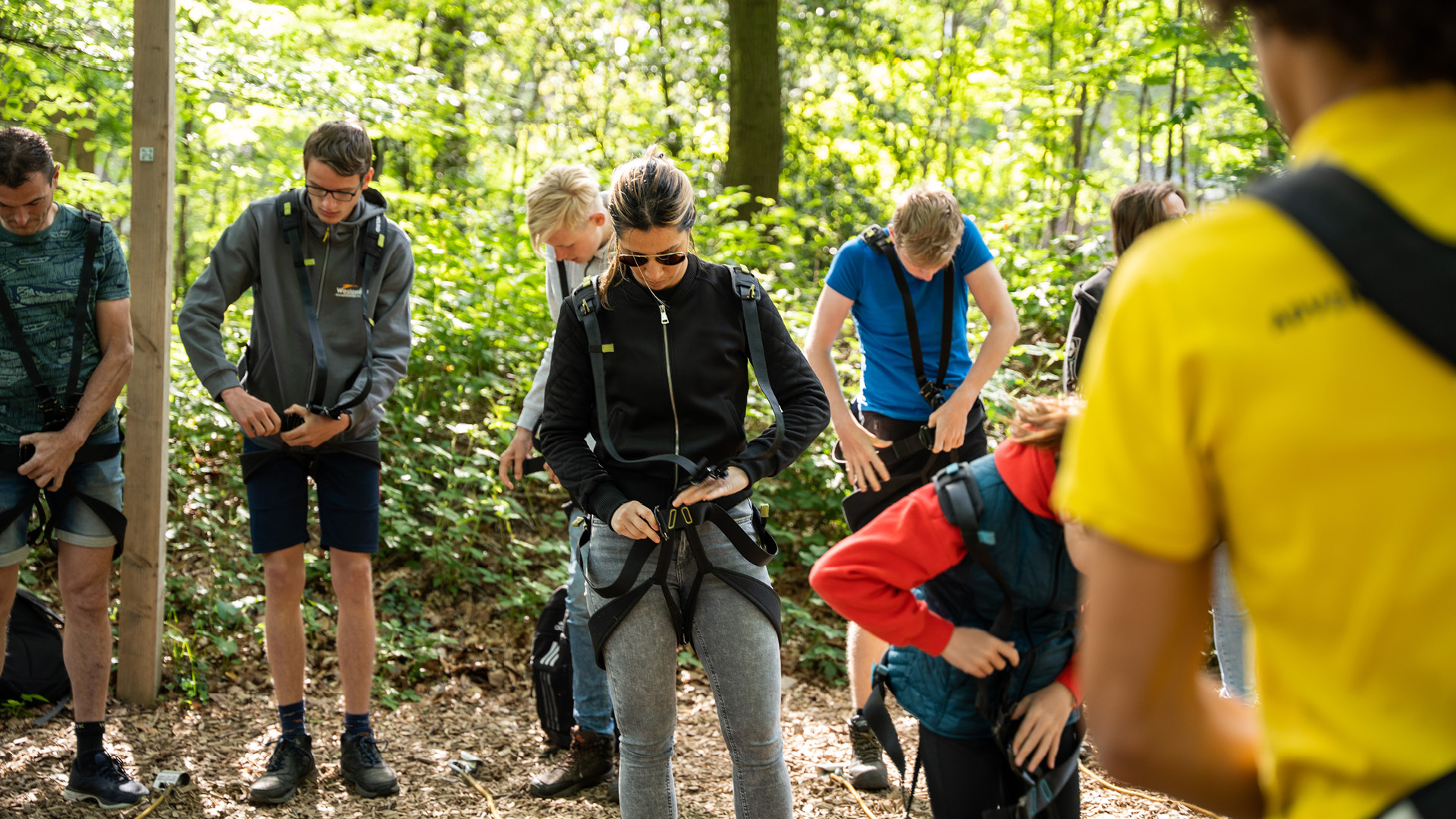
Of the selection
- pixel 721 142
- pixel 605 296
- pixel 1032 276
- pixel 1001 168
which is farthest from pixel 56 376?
pixel 1001 168

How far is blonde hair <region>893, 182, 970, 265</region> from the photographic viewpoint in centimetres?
366

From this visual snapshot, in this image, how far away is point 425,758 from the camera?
4.41 meters

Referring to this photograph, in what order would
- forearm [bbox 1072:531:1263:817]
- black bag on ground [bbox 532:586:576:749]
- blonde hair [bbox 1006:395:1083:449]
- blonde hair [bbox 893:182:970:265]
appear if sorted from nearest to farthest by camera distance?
forearm [bbox 1072:531:1263:817] → blonde hair [bbox 1006:395:1083:449] → blonde hair [bbox 893:182:970:265] → black bag on ground [bbox 532:586:576:749]

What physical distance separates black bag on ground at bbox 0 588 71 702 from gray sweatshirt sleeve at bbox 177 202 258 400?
5.39ft

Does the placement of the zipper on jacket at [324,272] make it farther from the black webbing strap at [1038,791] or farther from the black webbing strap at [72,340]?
the black webbing strap at [1038,791]

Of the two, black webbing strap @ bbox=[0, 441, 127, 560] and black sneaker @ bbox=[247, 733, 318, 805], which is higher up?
black webbing strap @ bbox=[0, 441, 127, 560]

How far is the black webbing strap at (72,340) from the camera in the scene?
12.2 feet

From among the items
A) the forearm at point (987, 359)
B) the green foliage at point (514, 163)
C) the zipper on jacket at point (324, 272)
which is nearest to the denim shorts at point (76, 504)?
the zipper on jacket at point (324, 272)

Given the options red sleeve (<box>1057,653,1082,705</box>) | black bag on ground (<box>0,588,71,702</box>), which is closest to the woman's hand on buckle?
red sleeve (<box>1057,653,1082,705</box>)

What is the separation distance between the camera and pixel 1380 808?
0.82 meters

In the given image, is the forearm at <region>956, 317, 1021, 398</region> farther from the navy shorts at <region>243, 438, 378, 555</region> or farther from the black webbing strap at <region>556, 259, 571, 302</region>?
the navy shorts at <region>243, 438, 378, 555</region>

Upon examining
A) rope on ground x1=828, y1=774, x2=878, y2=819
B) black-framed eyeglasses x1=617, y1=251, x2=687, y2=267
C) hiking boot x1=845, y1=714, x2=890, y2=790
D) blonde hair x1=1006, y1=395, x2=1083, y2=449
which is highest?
black-framed eyeglasses x1=617, y1=251, x2=687, y2=267

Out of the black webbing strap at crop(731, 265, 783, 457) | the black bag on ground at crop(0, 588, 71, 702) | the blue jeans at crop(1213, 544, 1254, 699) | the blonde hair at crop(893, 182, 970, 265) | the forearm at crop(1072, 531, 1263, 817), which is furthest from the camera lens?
the black bag on ground at crop(0, 588, 71, 702)

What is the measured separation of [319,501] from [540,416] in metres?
0.91
